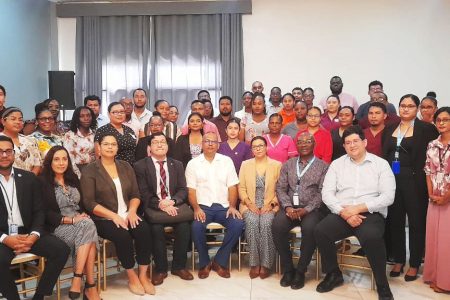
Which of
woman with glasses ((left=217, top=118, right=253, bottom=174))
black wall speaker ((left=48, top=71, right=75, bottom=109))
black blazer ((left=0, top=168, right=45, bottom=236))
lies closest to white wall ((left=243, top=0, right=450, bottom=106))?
black wall speaker ((left=48, top=71, right=75, bottom=109))

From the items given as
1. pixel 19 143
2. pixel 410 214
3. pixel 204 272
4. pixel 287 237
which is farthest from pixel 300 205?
pixel 19 143

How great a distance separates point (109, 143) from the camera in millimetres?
3936

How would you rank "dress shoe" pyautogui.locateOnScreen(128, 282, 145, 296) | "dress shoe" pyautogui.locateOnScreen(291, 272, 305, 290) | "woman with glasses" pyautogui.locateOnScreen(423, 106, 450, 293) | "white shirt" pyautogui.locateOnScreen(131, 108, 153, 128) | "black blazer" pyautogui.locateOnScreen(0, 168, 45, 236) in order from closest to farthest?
"black blazer" pyautogui.locateOnScreen(0, 168, 45, 236), "woman with glasses" pyautogui.locateOnScreen(423, 106, 450, 293), "dress shoe" pyautogui.locateOnScreen(128, 282, 145, 296), "dress shoe" pyautogui.locateOnScreen(291, 272, 305, 290), "white shirt" pyautogui.locateOnScreen(131, 108, 153, 128)

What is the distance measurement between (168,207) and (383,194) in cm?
A: 185

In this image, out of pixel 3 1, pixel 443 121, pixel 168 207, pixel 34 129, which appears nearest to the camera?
pixel 443 121

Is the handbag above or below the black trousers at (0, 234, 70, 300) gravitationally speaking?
above

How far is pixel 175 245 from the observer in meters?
4.25

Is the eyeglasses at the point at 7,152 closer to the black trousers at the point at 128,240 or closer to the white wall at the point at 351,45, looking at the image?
the black trousers at the point at 128,240

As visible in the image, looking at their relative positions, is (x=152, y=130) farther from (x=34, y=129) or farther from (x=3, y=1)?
(x=3, y=1)

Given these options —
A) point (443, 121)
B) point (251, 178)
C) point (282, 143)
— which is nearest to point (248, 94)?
point (282, 143)

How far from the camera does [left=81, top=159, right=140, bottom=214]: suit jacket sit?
3.86m

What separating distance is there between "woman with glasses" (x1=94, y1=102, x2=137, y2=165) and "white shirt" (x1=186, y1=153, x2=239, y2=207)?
62 cm

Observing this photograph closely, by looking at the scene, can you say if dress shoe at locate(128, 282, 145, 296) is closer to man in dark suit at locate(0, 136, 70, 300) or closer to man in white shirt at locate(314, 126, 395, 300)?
man in dark suit at locate(0, 136, 70, 300)

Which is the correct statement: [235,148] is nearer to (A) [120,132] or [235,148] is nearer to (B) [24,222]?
(A) [120,132]
